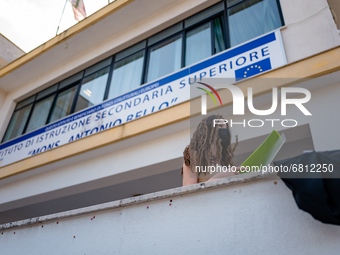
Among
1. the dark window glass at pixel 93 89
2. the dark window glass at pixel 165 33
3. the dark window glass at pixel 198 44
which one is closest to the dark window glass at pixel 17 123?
the dark window glass at pixel 93 89

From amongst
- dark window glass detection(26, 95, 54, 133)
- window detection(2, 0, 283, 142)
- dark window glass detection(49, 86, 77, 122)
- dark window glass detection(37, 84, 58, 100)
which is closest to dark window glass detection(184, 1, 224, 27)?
window detection(2, 0, 283, 142)

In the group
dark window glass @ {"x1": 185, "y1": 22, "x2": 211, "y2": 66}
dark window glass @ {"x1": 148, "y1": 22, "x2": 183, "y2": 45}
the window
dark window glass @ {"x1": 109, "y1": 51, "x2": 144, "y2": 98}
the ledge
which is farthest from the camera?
dark window glass @ {"x1": 148, "y1": 22, "x2": 183, "y2": 45}

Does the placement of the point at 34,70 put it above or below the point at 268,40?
above

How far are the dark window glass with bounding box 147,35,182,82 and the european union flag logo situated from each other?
162 cm

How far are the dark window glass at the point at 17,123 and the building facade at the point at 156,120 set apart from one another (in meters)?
0.04

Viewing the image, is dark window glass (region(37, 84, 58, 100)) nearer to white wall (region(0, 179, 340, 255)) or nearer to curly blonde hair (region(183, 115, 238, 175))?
white wall (region(0, 179, 340, 255))

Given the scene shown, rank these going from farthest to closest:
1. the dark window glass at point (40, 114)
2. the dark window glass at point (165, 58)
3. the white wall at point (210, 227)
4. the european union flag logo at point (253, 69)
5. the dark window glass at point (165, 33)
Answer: the dark window glass at point (40, 114) → the dark window glass at point (165, 33) → the dark window glass at point (165, 58) → the european union flag logo at point (253, 69) → the white wall at point (210, 227)

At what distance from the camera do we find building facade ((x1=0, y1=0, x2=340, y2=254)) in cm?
191

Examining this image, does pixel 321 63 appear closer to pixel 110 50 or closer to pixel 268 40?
pixel 268 40

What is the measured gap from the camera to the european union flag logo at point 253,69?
4004mm

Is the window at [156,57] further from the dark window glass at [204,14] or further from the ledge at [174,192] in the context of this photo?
the ledge at [174,192]

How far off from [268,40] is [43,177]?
537 centimetres

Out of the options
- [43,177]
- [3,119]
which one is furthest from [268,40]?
[3,119]

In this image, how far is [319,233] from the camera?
4.93 ft
